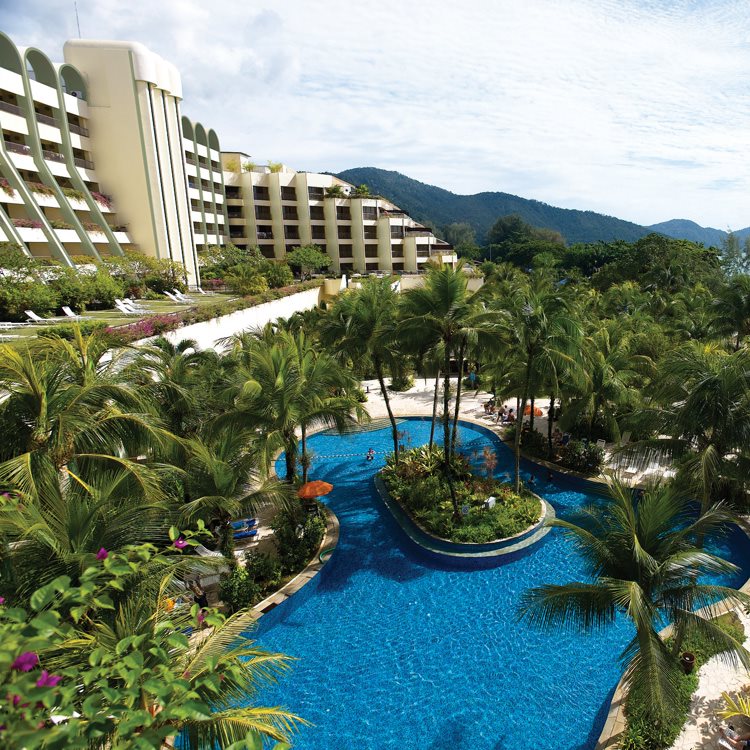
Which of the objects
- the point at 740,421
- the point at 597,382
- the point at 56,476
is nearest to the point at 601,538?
the point at 740,421

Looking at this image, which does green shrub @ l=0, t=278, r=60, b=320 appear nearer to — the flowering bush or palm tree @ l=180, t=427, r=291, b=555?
the flowering bush

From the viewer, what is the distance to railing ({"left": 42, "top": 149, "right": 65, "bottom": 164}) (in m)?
37.6

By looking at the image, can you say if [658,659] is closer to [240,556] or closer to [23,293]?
[240,556]

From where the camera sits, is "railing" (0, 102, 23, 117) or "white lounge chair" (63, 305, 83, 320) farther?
"railing" (0, 102, 23, 117)

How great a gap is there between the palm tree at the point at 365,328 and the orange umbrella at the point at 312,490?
4054mm

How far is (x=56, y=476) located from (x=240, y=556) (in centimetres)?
678

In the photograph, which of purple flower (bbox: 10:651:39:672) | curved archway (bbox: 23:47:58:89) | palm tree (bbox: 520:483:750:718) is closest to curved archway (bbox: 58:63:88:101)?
curved archway (bbox: 23:47:58:89)

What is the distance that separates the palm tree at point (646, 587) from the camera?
20.4ft

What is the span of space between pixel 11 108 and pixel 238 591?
40.9 metres

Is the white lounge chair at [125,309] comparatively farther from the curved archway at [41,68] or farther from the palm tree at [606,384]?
the curved archway at [41,68]

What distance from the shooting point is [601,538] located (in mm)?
7430

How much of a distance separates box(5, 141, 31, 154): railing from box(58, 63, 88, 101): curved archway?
7.72 metres

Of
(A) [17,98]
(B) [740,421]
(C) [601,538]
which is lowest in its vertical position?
(C) [601,538]

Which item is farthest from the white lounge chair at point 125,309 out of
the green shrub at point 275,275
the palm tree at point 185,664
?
the palm tree at point 185,664
